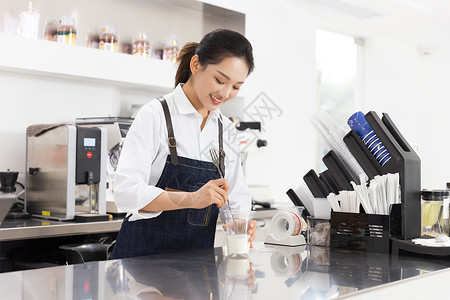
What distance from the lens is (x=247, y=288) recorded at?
46.9 inches

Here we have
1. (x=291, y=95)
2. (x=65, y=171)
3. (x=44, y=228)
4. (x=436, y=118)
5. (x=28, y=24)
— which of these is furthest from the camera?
(x=436, y=118)

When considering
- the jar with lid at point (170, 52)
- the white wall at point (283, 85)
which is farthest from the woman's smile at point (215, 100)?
the white wall at point (283, 85)

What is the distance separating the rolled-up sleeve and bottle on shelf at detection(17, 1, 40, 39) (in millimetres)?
1632

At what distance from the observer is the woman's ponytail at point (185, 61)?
2047 millimetres

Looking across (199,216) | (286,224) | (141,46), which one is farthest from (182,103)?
(141,46)

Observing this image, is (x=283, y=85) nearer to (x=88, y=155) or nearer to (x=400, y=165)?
(x=88, y=155)

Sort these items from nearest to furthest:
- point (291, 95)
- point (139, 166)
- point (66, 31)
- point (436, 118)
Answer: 1. point (139, 166)
2. point (66, 31)
3. point (291, 95)
4. point (436, 118)

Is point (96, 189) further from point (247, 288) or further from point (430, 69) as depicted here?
point (430, 69)

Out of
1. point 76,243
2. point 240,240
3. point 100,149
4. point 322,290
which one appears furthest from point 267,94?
point 322,290

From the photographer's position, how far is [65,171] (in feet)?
9.49

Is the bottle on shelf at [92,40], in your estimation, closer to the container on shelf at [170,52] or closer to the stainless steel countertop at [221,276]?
the container on shelf at [170,52]

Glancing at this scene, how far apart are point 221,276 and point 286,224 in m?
0.65

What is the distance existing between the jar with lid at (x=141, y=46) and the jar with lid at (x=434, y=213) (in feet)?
8.00

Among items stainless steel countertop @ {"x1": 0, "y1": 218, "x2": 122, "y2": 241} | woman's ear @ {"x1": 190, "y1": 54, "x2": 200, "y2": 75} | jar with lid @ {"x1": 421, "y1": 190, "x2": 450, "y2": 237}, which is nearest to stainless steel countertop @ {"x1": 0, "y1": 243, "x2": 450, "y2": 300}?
jar with lid @ {"x1": 421, "y1": 190, "x2": 450, "y2": 237}
